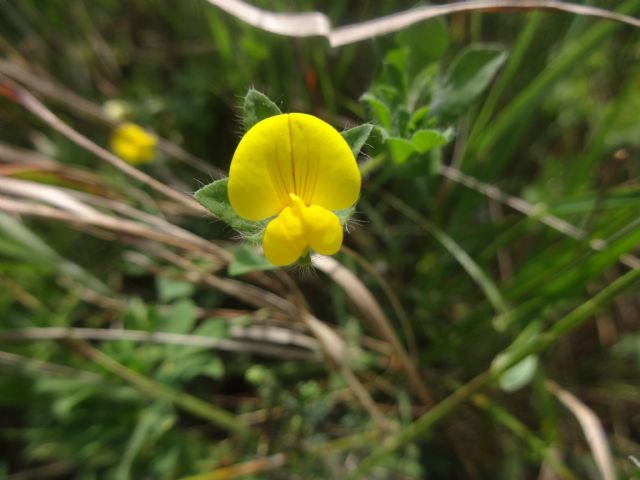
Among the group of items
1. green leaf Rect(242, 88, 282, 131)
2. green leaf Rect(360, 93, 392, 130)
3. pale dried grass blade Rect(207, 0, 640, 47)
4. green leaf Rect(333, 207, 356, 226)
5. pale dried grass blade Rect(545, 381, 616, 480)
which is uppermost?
pale dried grass blade Rect(207, 0, 640, 47)

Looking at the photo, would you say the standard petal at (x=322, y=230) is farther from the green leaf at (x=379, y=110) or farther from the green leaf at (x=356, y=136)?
the green leaf at (x=379, y=110)

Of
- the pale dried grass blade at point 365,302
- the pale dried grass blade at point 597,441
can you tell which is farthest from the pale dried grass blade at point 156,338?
the pale dried grass blade at point 597,441

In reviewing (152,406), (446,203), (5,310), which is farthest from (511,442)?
(5,310)

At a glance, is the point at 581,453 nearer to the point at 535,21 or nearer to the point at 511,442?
the point at 511,442

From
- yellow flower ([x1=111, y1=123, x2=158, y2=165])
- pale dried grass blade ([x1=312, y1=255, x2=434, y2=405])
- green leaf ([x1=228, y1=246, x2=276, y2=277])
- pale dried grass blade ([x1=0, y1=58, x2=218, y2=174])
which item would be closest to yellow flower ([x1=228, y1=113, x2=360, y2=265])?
green leaf ([x1=228, y1=246, x2=276, y2=277])

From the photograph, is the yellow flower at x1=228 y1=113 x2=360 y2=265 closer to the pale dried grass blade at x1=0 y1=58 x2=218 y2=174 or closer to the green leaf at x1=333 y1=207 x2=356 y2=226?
the green leaf at x1=333 y1=207 x2=356 y2=226
